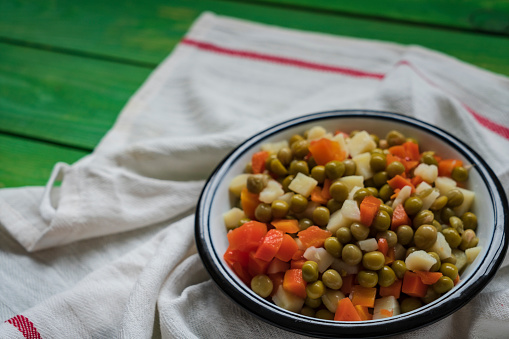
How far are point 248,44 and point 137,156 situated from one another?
1134 millimetres

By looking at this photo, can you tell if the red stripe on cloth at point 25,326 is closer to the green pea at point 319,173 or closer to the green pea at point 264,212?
the green pea at point 264,212

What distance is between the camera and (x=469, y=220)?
202 cm

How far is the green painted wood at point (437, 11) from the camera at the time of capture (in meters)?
3.36

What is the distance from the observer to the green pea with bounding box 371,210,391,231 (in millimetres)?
1915

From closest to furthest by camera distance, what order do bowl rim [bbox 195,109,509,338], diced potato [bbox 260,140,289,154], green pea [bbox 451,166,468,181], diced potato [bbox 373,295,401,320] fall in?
bowl rim [bbox 195,109,509,338] → diced potato [bbox 373,295,401,320] → green pea [bbox 451,166,468,181] → diced potato [bbox 260,140,289,154]

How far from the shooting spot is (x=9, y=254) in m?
2.38

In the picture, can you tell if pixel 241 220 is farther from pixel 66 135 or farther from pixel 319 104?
pixel 66 135

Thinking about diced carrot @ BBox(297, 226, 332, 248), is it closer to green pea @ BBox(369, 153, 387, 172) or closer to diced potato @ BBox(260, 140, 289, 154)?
green pea @ BBox(369, 153, 387, 172)

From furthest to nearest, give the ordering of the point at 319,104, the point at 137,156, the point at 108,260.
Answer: the point at 319,104
the point at 137,156
the point at 108,260

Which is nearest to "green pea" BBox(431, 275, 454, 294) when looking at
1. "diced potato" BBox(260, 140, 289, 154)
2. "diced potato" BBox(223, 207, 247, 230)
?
"diced potato" BBox(223, 207, 247, 230)

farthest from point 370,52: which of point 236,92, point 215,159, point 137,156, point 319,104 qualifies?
point 137,156

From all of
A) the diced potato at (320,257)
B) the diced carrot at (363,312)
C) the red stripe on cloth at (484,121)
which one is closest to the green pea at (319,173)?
the diced potato at (320,257)

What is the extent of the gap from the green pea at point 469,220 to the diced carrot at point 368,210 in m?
0.34

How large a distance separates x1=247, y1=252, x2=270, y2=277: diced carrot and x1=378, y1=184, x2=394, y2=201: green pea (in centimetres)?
51
